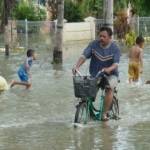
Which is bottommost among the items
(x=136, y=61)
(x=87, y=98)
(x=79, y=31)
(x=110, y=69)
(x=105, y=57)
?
(x=79, y=31)

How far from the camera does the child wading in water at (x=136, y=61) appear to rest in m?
16.9

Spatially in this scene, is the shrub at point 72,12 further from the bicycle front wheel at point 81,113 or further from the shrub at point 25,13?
the bicycle front wheel at point 81,113

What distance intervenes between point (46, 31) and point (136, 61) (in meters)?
19.3

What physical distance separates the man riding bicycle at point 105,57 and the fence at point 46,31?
1976 centimetres

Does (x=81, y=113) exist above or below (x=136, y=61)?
below

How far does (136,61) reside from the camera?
17.3 metres

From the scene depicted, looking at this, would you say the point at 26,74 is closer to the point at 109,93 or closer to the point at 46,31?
the point at 109,93

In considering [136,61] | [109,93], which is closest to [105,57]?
[109,93]

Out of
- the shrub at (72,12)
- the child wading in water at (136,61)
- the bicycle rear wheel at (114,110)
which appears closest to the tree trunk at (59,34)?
the child wading in water at (136,61)

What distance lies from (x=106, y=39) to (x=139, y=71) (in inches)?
258

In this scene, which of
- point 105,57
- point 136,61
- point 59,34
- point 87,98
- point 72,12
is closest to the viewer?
point 87,98

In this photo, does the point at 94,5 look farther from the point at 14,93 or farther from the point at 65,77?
the point at 14,93

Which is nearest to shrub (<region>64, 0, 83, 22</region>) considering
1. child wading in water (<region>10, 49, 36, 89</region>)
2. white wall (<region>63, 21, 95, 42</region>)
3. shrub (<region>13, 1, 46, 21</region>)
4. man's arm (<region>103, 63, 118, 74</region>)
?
shrub (<region>13, 1, 46, 21</region>)

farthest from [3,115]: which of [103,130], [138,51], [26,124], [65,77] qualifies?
[65,77]
